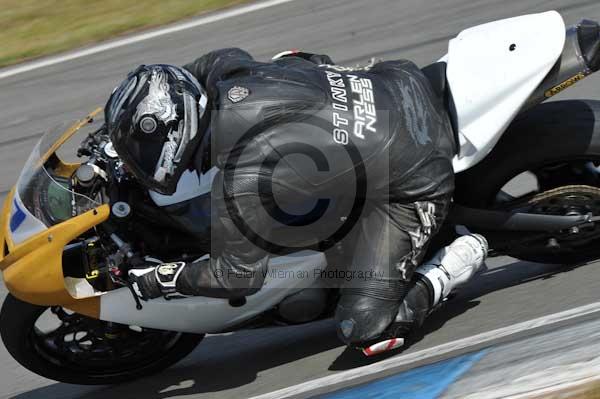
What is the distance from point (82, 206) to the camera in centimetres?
434

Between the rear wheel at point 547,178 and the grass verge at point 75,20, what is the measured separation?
561 cm

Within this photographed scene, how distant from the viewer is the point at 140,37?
9.43 m

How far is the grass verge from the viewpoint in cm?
971

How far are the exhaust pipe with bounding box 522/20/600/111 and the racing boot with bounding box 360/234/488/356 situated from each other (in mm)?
667

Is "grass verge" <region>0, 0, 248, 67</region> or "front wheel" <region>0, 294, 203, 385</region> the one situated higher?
"grass verge" <region>0, 0, 248, 67</region>

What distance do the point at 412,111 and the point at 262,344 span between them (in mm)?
1433

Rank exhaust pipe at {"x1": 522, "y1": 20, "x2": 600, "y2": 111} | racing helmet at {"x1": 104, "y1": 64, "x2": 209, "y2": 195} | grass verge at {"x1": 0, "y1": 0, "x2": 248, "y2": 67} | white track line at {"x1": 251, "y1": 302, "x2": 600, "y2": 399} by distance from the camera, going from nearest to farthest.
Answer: racing helmet at {"x1": 104, "y1": 64, "x2": 209, "y2": 195} → white track line at {"x1": 251, "y1": 302, "x2": 600, "y2": 399} → exhaust pipe at {"x1": 522, "y1": 20, "x2": 600, "y2": 111} → grass verge at {"x1": 0, "y1": 0, "x2": 248, "y2": 67}

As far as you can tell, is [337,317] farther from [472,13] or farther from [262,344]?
[472,13]

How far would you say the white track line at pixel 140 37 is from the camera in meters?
9.34

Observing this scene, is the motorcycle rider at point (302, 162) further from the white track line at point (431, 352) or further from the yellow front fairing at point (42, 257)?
the yellow front fairing at point (42, 257)

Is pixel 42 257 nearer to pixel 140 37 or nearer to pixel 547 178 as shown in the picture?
Result: pixel 547 178

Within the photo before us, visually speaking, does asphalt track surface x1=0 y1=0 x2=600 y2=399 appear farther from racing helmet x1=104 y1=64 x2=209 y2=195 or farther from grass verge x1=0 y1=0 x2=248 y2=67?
racing helmet x1=104 y1=64 x2=209 y2=195

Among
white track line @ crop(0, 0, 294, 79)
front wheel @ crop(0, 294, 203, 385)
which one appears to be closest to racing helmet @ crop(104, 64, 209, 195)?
front wheel @ crop(0, 294, 203, 385)

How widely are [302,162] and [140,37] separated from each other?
5660 millimetres
